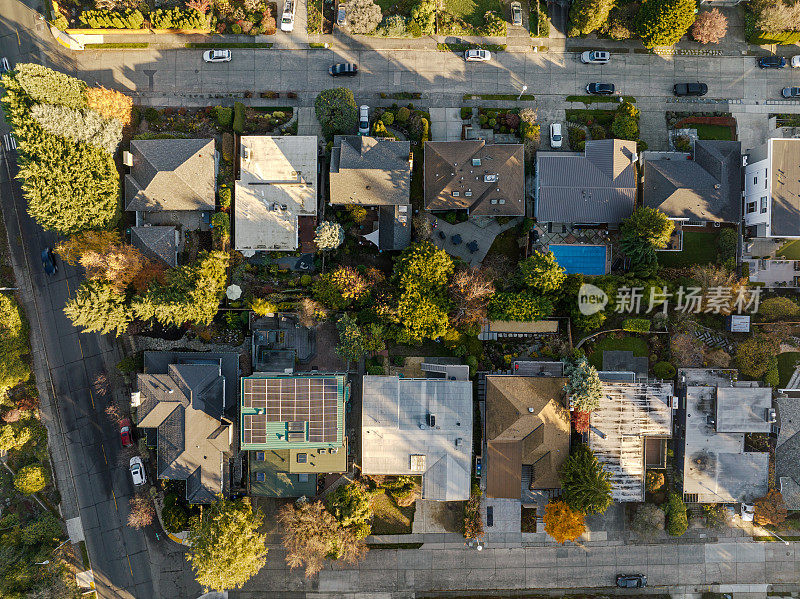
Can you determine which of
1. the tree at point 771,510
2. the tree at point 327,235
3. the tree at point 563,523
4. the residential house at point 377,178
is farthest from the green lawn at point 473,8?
the tree at point 771,510

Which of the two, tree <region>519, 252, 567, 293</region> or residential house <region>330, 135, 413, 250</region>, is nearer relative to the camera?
tree <region>519, 252, 567, 293</region>

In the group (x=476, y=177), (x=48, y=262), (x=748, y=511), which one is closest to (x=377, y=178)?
(x=476, y=177)

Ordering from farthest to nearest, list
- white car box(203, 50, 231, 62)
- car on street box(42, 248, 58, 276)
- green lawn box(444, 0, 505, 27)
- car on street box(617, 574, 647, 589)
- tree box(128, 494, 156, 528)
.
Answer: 1. green lawn box(444, 0, 505, 27)
2. white car box(203, 50, 231, 62)
3. car on street box(42, 248, 58, 276)
4. car on street box(617, 574, 647, 589)
5. tree box(128, 494, 156, 528)

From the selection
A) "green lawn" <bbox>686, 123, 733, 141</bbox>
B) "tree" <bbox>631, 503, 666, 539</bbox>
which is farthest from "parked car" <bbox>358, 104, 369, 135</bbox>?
"tree" <bbox>631, 503, 666, 539</bbox>

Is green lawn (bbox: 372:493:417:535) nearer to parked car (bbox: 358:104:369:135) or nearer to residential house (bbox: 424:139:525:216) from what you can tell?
residential house (bbox: 424:139:525:216)

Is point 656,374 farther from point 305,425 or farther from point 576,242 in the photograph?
point 305,425

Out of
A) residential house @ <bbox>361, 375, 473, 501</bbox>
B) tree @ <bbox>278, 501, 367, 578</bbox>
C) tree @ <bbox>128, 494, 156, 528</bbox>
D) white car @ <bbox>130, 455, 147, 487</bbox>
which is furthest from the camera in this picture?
white car @ <bbox>130, 455, 147, 487</bbox>

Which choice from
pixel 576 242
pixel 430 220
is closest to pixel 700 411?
pixel 576 242

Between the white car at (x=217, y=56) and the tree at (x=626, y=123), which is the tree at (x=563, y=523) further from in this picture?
the white car at (x=217, y=56)
